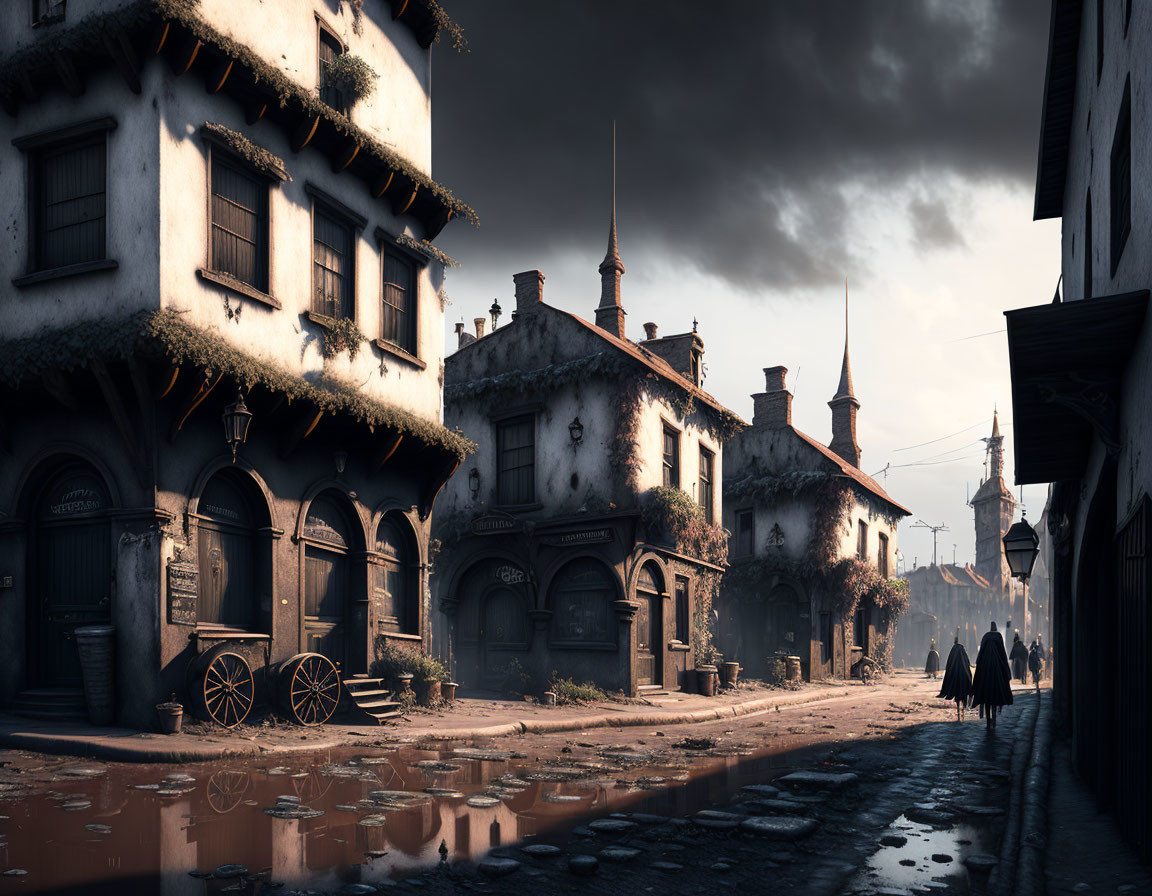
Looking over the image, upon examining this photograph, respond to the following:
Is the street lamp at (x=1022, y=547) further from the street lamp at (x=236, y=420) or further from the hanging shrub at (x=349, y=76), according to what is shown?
the hanging shrub at (x=349, y=76)

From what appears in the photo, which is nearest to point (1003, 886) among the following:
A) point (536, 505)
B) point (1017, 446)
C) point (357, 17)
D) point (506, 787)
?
point (506, 787)

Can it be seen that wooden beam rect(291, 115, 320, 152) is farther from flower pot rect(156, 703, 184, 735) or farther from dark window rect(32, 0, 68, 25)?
flower pot rect(156, 703, 184, 735)

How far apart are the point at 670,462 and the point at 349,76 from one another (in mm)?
12194

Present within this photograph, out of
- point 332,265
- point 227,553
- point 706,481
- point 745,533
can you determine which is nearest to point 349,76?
point 332,265

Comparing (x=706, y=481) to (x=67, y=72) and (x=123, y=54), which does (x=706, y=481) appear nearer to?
(x=123, y=54)

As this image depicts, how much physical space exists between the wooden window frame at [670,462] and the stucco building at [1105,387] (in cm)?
1155

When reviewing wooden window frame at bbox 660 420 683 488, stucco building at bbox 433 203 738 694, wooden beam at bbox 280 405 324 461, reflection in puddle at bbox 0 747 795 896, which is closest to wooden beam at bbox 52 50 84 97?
wooden beam at bbox 280 405 324 461

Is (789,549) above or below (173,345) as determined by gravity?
below

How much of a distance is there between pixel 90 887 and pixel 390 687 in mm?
10436

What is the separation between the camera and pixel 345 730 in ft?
41.5

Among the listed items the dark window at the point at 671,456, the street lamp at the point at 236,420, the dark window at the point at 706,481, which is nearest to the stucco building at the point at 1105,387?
the street lamp at the point at 236,420

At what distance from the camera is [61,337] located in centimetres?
1205

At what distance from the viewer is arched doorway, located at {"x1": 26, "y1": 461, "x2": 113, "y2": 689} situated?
1245 cm

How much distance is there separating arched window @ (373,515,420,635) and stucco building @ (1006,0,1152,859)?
33.0 feet
